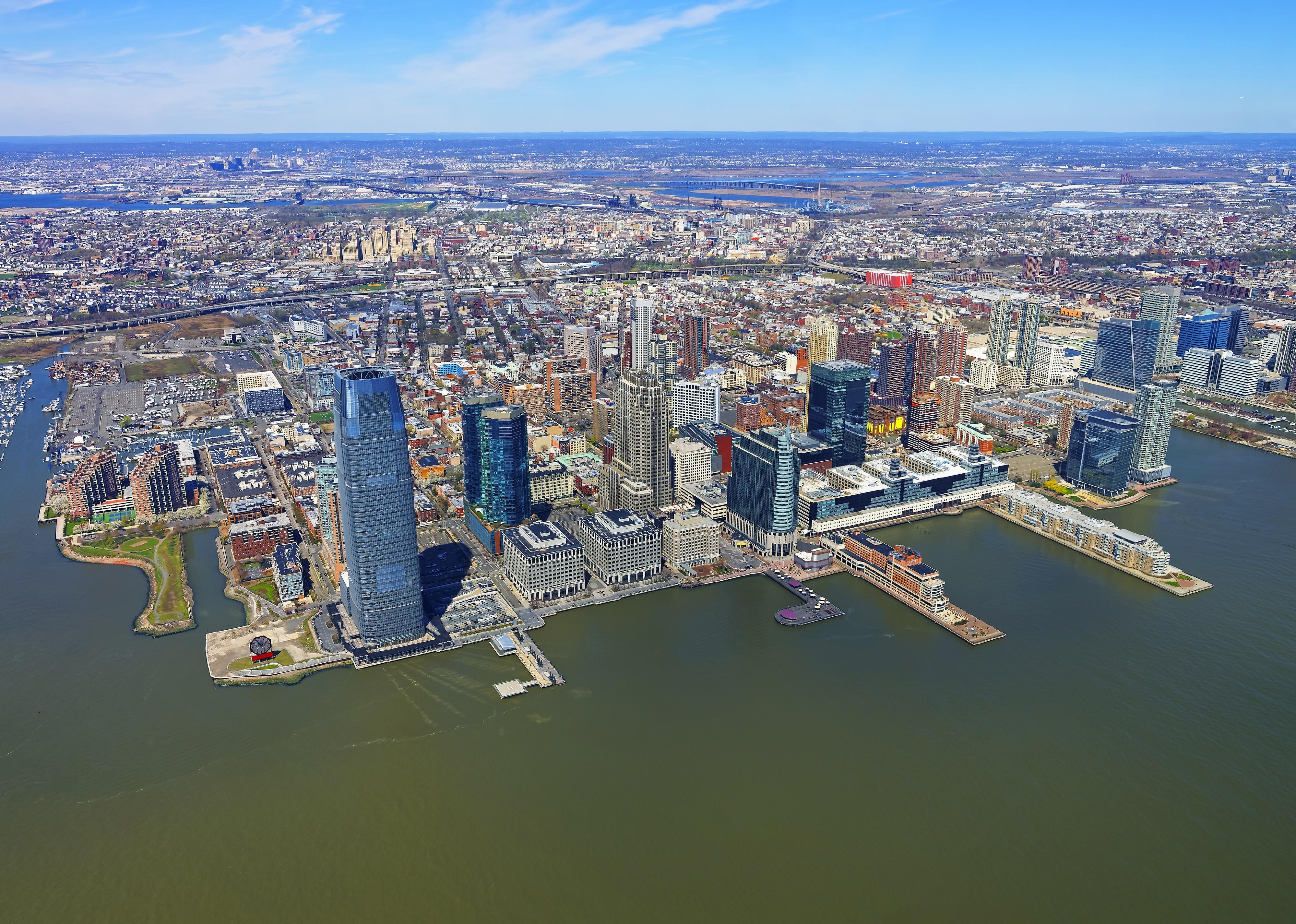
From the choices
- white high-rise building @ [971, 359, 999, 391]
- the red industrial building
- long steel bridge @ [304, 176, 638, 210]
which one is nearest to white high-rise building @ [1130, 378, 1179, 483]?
white high-rise building @ [971, 359, 999, 391]

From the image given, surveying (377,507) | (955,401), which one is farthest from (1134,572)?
(377,507)

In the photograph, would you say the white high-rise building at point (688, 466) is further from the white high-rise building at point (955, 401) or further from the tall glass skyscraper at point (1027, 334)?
the tall glass skyscraper at point (1027, 334)

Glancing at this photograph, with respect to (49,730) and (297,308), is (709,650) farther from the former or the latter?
(297,308)

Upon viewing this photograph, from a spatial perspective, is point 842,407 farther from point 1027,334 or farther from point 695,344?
point 1027,334

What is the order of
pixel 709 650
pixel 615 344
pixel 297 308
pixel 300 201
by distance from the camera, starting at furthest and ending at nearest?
pixel 300 201 → pixel 297 308 → pixel 615 344 → pixel 709 650

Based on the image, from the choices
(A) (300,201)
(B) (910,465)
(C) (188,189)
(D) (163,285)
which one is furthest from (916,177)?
(B) (910,465)

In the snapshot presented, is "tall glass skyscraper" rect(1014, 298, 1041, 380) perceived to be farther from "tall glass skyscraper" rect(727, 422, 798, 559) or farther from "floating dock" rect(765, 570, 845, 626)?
"floating dock" rect(765, 570, 845, 626)

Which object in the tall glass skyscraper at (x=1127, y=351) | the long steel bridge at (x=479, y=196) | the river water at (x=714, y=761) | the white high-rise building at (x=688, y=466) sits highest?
the long steel bridge at (x=479, y=196)

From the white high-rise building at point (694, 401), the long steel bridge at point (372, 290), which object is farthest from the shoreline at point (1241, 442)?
the long steel bridge at point (372, 290)
